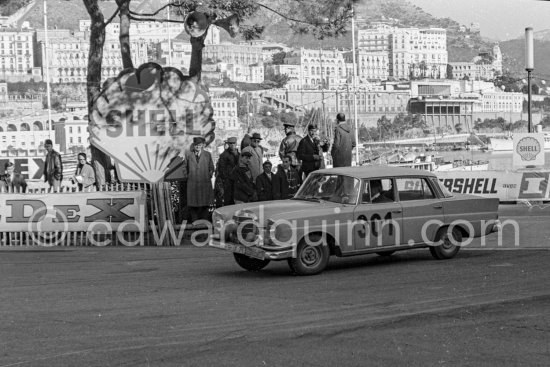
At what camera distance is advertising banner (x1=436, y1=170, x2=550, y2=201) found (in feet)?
94.2

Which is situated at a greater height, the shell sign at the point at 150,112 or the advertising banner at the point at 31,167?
the shell sign at the point at 150,112

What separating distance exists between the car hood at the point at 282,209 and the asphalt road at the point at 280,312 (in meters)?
0.85

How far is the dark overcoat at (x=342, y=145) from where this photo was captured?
1973 cm

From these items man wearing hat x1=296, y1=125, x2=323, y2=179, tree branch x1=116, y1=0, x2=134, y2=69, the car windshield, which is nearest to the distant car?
the car windshield

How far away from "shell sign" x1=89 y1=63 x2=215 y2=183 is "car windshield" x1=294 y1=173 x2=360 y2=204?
6.02 m

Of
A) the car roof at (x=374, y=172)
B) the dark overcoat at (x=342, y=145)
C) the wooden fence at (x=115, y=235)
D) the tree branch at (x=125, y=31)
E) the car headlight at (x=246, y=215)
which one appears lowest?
the wooden fence at (x=115, y=235)

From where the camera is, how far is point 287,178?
17938mm

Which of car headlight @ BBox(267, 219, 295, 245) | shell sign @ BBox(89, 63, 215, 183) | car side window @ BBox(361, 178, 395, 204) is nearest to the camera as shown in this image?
car headlight @ BBox(267, 219, 295, 245)

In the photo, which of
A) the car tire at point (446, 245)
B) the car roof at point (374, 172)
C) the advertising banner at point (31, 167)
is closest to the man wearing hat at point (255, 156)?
the car roof at point (374, 172)

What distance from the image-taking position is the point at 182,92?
20.5 metres

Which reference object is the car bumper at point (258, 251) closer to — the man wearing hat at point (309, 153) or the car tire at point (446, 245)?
the car tire at point (446, 245)

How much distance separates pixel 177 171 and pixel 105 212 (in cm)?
165

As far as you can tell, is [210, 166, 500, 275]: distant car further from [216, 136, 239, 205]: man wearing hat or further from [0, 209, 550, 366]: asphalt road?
[216, 136, 239, 205]: man wearing hat

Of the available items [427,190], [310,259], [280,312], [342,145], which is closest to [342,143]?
[342,145]
